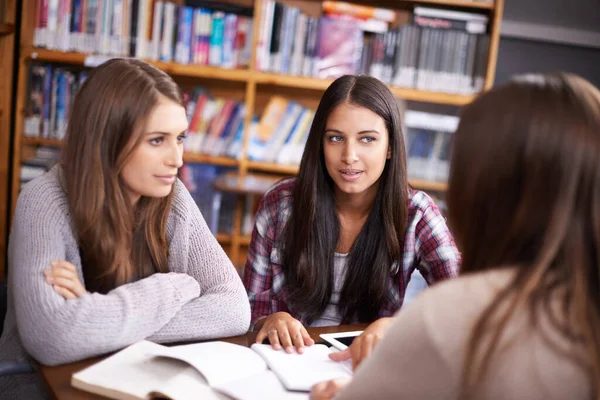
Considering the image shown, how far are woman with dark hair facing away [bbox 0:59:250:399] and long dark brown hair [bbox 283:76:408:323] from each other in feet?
1.13

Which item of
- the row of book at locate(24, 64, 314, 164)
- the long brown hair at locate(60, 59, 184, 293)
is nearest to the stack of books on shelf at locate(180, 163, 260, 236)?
the row of book at locate(24, 64, 314, 164)

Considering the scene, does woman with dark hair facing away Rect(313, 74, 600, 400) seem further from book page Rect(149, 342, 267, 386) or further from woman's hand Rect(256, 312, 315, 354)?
woman's hand Rect(256, 312, 315, 354)

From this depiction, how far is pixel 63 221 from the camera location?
1.31 metres

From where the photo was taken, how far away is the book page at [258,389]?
1000mm

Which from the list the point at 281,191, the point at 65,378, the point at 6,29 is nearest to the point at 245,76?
the point at 6,29

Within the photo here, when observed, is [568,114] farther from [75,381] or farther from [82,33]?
[82,33]

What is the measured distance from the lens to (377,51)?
3170mm

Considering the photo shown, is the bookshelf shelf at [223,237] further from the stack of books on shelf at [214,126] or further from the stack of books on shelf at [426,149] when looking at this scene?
the stack of books on shelf at [426,149]

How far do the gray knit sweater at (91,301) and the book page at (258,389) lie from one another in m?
0.23

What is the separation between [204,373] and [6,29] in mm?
2540

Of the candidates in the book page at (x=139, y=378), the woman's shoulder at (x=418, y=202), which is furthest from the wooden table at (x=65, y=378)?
the woman's shoulder at (x=418, y=202)

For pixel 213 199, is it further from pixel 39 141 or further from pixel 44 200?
pixel 44 200

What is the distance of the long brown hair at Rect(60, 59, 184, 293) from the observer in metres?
1.33

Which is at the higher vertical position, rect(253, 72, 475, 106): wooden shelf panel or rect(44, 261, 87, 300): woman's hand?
rect(253, 72, 475, 106): wooden shelf panel
